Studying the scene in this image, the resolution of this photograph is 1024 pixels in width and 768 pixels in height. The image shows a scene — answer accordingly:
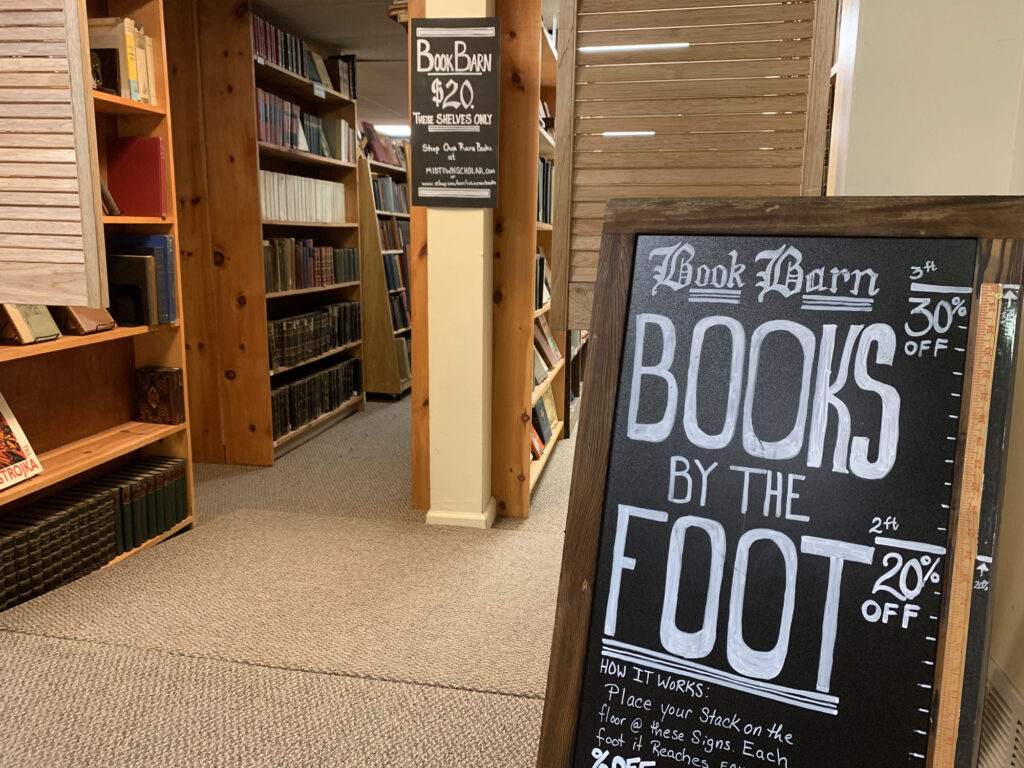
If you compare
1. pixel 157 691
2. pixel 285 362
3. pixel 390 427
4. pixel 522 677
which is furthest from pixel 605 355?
pixel 390 427

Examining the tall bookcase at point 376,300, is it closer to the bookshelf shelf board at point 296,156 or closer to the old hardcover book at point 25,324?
the bookshelf shelf board at point 296,156

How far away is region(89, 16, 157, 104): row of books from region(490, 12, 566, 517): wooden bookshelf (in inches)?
47.4

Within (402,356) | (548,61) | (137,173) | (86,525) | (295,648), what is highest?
(548,61)

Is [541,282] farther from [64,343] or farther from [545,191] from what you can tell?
[64,343]

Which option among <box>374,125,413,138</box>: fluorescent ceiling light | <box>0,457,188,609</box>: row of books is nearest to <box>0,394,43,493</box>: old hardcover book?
<box>0,457,188,609</box>: row of books

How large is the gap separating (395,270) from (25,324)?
3179 millimetres

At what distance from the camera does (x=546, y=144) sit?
3361mm

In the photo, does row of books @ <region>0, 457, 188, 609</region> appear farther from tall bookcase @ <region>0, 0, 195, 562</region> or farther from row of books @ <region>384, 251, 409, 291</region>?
row of books @ <region>384, 251, 409, 291</region>

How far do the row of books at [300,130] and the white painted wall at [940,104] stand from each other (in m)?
2.77

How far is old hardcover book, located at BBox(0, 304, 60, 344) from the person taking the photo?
2008 mm

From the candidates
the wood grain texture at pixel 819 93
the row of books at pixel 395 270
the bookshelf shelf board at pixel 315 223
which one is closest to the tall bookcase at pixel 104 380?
the bookshelf shelf board at pixel 315 223

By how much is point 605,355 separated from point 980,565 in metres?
0.48

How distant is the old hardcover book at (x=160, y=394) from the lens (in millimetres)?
2609

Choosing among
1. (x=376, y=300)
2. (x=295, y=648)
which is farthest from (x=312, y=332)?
(x=295, y=648)
